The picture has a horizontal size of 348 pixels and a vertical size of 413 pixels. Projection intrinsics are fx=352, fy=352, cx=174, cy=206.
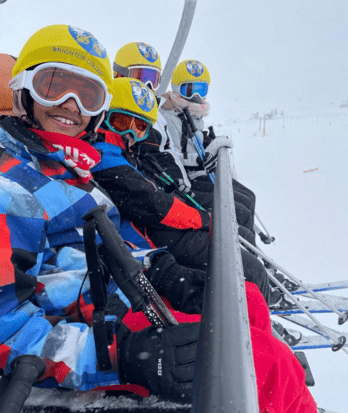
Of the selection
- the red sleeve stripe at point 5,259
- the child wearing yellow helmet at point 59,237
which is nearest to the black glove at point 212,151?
the child wearing yellow helmet at point 59,237

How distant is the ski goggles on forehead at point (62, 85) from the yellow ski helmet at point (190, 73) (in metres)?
3.12

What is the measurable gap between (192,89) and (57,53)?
316 cm

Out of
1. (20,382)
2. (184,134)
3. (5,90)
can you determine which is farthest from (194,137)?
(20,382)

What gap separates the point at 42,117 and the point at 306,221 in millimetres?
6404

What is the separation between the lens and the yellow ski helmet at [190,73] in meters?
4.68

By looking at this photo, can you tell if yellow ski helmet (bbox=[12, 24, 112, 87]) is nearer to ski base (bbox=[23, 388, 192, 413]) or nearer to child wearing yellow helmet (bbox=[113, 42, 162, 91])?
ski base (bbox=[23, 388, 192, 413])

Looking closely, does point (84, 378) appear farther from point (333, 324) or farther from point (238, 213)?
point (333, 324)

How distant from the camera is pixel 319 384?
3174mm

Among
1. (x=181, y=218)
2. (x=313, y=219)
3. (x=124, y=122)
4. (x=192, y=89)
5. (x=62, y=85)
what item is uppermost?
(x=192, y=89)

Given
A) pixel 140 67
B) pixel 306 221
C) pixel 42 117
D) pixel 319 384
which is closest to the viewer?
pixel 42 117

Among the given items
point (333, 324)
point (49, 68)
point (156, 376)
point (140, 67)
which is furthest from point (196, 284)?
point (140, 67)

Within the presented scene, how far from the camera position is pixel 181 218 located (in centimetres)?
227

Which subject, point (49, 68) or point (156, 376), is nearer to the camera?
point (156, 376)

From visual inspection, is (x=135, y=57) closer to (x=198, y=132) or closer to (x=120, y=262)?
(x=198, y=132)
